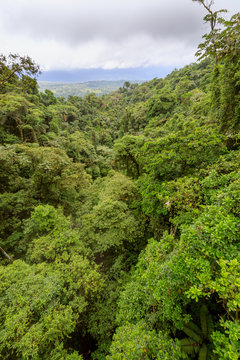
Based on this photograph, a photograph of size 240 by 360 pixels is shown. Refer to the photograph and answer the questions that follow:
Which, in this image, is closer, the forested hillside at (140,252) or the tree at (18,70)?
the forested hillside at (140,252)

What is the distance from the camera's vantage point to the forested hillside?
291cm

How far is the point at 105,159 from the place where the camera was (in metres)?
28.1

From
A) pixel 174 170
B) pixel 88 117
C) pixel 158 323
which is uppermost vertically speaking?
pixel 88 117

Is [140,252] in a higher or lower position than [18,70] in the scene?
lower

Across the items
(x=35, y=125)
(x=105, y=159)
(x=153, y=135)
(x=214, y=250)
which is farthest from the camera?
(x=105, y=159)

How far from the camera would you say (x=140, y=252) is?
884 cm

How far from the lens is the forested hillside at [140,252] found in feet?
9.53

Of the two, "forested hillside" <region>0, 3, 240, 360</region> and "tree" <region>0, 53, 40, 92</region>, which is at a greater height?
"tree" <region>0, 53, 40, 92</region>

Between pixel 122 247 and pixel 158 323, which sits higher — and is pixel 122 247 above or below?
below

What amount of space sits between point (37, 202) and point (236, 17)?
16618 mm

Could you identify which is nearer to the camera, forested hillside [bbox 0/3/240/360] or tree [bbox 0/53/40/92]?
forested hillside [bbox 0/3/240/360]

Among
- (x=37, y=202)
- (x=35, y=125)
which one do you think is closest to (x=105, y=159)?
(x=35, y=125)

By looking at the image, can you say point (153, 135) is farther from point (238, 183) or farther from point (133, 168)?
point (238, 183)

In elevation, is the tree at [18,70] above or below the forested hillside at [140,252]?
above
